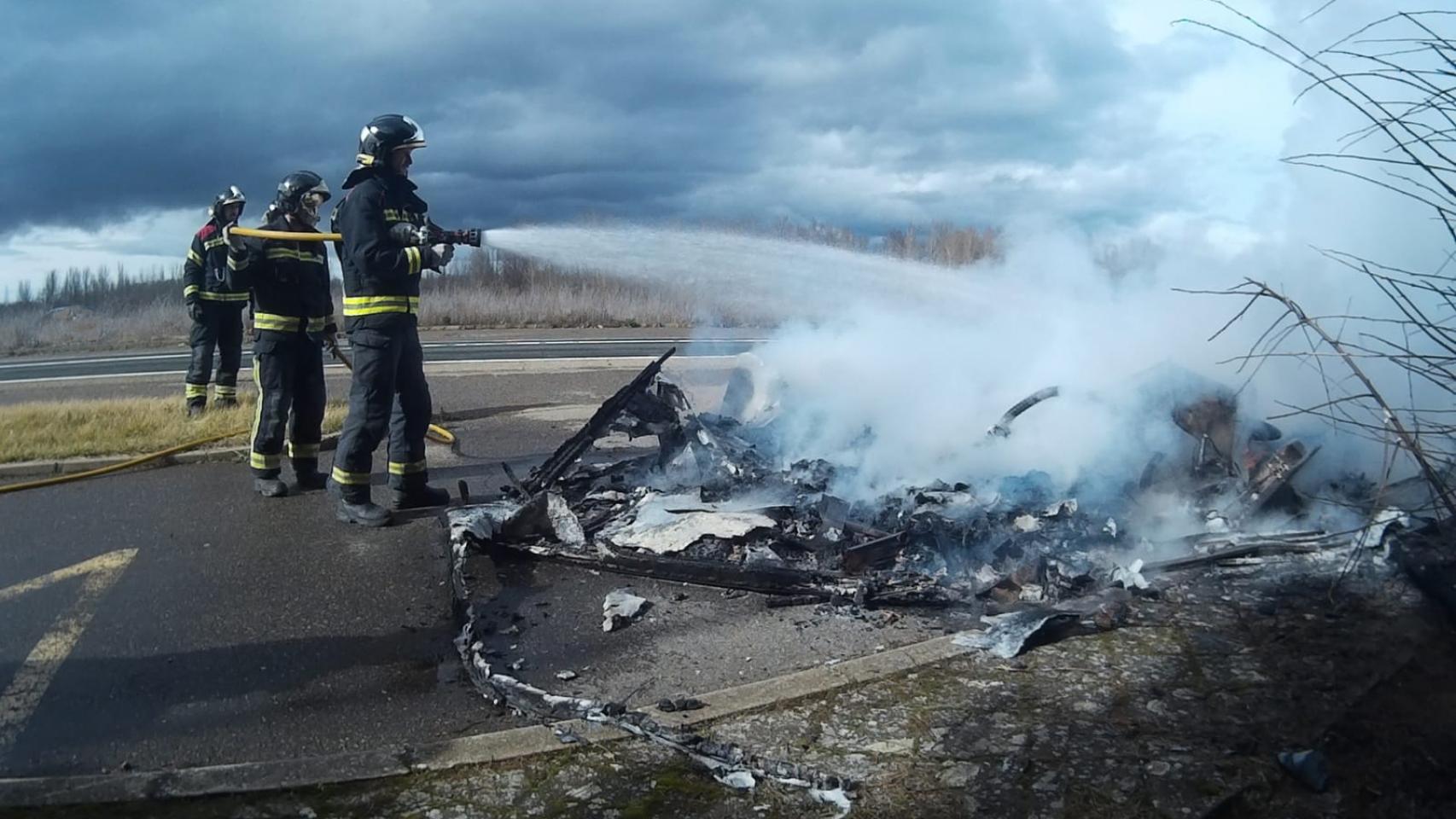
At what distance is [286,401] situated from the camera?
7176 millimetres

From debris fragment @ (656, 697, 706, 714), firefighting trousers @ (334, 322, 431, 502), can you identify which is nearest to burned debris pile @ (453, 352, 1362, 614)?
firefighting trousers @ (334, 322, 431, 502)

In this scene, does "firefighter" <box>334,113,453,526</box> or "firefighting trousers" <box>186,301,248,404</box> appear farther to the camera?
"firefighting trousers" <box>186,301,248,404</box>

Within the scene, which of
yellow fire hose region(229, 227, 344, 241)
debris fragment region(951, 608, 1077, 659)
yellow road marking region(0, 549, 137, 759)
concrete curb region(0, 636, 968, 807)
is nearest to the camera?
concrete curb region(0, 636, 968, 807)

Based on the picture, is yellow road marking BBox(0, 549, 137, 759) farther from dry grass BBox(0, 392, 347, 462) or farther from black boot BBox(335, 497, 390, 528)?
dry grass BBox(0, 392, 347, 462)

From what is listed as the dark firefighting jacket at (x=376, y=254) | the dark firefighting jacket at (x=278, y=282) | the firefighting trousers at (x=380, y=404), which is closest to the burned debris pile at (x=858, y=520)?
the firefighting trousers at (x=380, y=404)

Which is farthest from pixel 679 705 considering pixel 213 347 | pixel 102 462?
pixel 213 347

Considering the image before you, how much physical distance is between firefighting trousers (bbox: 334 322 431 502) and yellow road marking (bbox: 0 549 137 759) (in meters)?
1.34

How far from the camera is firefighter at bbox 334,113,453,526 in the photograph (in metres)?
6.23

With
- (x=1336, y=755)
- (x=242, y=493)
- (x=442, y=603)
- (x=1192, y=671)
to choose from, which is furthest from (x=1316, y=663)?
(x=242, y=493)

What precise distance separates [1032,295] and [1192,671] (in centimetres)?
478

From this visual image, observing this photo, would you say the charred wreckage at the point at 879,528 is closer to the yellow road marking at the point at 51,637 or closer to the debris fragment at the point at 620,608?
the debris fragment at the point at 620,608

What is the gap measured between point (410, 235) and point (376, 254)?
242 mm

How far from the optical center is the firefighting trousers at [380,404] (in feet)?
20.6

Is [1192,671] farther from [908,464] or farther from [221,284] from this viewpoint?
[221,284]
